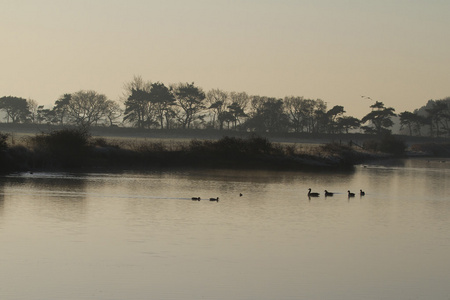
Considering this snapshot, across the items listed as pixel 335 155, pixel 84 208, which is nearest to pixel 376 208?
pixel 84 208

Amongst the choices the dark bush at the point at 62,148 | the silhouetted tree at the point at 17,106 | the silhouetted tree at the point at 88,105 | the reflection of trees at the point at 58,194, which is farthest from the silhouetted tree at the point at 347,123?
the reflection of trees at the point at 58,194

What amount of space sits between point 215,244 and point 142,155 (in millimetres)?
46897

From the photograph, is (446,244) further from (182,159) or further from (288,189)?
(182,159)

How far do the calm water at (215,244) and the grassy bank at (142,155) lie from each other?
40.5 feet

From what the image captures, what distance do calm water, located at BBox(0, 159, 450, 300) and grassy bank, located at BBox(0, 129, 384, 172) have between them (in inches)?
486

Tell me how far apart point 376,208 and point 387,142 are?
93.9 m

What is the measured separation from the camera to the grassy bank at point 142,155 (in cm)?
5669

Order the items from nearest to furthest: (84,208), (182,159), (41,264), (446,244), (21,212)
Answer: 1. (41,264)
2. (446,244)
3. (21,212)
4. (84,208)
5. (182,159)

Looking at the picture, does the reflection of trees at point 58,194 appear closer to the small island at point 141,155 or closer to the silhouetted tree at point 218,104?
the small island at point 141,155

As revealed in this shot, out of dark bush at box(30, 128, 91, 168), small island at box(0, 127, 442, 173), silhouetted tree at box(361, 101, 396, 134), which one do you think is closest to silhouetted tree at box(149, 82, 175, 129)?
silhouetted tree at box(361, 101, 396, 134)

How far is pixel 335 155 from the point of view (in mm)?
91062

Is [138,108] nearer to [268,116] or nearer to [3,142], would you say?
[268,116]

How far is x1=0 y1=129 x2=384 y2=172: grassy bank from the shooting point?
56.7 metres

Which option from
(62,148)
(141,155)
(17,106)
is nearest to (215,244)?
(62,148)
